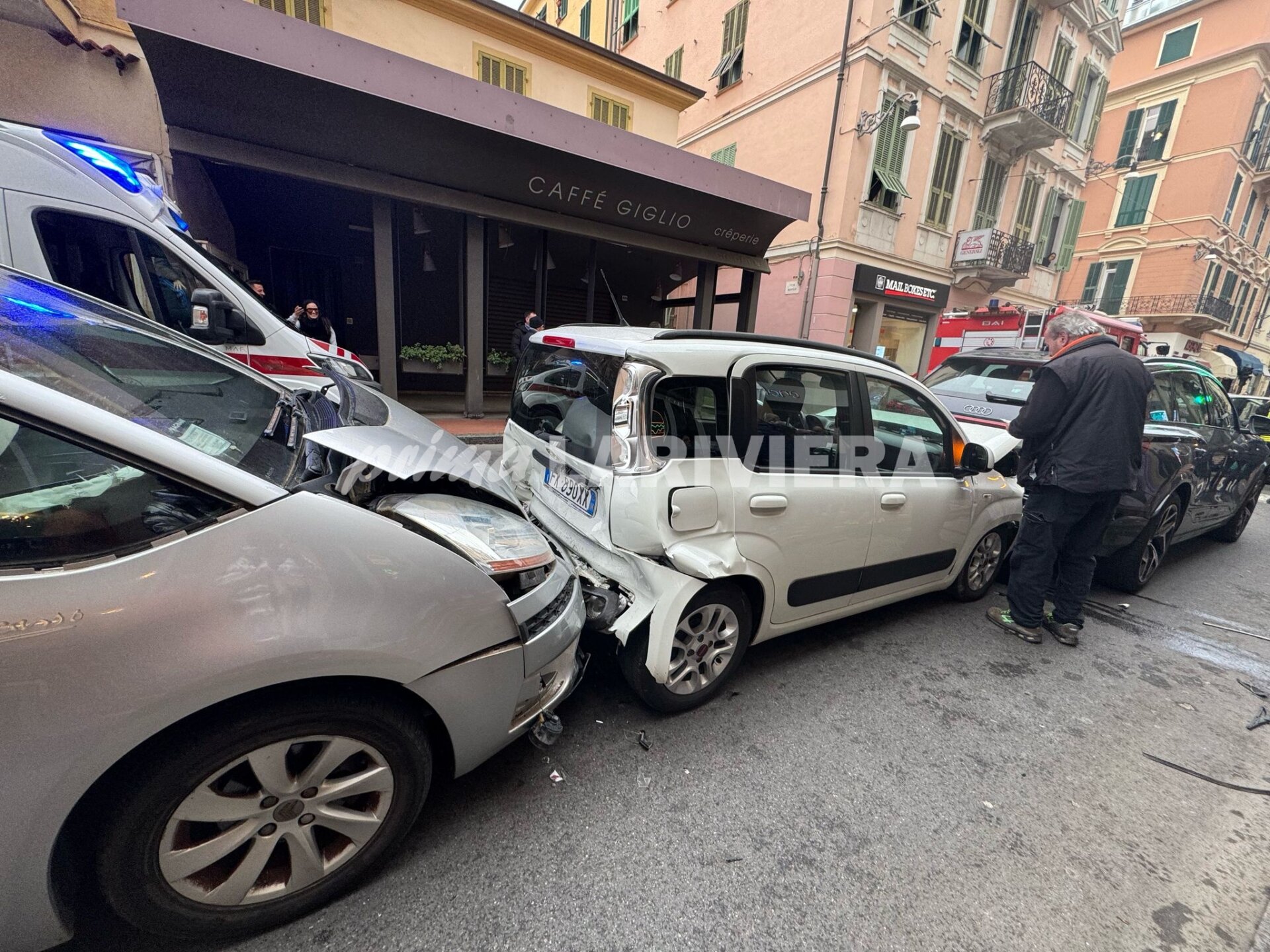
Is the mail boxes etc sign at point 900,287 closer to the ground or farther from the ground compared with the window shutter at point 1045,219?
closer to the ground

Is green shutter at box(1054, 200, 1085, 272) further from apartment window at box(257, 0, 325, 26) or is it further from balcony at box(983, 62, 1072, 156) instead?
apartment window at box(257, 0, 325, 26)

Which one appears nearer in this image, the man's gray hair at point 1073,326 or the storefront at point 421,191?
the man's gray hair at point 1073,326

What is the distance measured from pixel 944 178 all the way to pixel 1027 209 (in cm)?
427

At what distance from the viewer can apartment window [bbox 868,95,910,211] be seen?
1154cm

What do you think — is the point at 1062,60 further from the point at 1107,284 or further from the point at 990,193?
the point at 1107,284

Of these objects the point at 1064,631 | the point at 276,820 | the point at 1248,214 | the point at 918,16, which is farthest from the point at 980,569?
the point at 1248,214

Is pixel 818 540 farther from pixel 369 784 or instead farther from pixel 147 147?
pixel 147 147

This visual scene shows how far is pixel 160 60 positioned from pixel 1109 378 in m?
9.15

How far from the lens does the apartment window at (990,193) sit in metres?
14.0

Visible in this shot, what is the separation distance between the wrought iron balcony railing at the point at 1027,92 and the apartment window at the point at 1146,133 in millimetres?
12271

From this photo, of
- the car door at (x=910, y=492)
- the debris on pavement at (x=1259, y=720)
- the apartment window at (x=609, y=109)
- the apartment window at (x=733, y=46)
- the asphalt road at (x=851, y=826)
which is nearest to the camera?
the asphalt road at (x=851, y=826)

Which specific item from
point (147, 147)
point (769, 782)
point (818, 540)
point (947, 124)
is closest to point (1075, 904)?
point (769, 782)

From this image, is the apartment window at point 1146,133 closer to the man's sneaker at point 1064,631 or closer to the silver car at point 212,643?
the man's sneaker at point 1064,631

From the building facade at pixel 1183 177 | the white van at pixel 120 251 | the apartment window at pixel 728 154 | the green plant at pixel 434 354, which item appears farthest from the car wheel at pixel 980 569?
the building facade at pixel 1183 177
